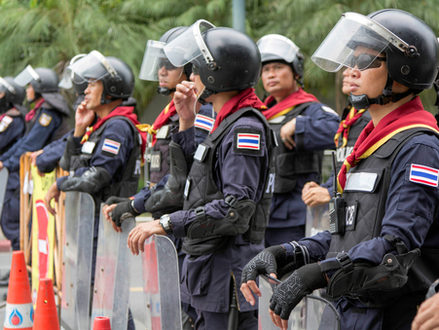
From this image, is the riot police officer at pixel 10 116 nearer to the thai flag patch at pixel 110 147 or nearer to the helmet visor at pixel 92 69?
the helmet visor at pixel 92 69

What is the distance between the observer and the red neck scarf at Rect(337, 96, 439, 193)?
9.64 ft

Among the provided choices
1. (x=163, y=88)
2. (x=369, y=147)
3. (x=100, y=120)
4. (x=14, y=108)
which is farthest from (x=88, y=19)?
(x=369, y=147)

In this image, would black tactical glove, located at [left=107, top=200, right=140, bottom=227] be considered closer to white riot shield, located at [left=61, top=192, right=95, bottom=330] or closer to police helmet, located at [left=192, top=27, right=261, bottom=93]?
white riot shield, located at [left=61, top=192, right=95, bottom=330]

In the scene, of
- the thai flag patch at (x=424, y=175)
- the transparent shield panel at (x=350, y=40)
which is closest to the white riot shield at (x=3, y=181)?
the transparent shield panel at (x=350, y=40)

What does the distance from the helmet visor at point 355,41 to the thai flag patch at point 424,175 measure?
1.59 ft

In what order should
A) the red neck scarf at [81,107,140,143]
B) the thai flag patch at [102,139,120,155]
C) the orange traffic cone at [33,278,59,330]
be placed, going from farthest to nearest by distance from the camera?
the red neck scarf at [81,107,140,143], the thai flag patch at [102,139,120,155], the orange traffic cone at [33,278,59,330]

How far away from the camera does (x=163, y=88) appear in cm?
504

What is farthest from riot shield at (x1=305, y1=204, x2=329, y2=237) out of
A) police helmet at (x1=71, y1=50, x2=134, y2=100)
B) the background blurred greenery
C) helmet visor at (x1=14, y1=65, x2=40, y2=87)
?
the background blurred greenery

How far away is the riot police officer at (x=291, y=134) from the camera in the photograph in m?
5.70

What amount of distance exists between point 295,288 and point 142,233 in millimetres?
1565

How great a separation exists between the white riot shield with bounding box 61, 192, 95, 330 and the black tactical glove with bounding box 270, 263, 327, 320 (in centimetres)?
298

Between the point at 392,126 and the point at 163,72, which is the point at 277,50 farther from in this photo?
the point at 392,126

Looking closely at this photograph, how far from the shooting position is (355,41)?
10.1 ft

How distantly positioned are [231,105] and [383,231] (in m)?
1.56
